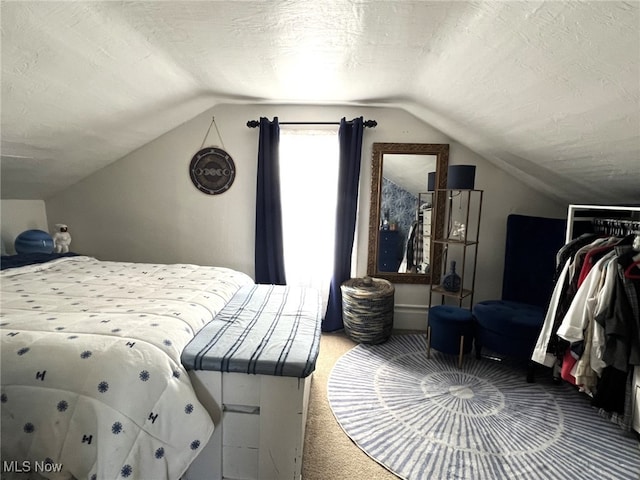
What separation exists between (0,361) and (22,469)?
0.39 meters

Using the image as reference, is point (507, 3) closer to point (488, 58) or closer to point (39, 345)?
point (488, 58)

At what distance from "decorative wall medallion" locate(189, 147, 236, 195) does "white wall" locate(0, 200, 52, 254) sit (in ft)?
5.07

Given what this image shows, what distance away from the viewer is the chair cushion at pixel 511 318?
231 cm

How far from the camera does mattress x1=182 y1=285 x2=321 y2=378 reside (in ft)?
4.35

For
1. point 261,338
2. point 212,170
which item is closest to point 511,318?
point 261,338

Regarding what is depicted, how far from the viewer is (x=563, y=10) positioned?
1.11 meters

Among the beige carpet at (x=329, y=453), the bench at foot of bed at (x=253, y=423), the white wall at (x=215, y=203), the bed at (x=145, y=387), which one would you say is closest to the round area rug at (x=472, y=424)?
the beige carpet at (x=329, y=453)

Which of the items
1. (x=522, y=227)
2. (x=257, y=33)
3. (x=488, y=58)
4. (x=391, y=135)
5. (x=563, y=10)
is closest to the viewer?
(x=563, y=10)

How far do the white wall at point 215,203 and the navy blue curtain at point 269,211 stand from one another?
150 millimetres

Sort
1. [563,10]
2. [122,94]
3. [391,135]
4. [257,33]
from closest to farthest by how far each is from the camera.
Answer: [563,10] < [257,33] < [122,94] < [391,135]

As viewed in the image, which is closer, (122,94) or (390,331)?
(122,94)

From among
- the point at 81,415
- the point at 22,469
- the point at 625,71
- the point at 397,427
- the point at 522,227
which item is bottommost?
the point at 397,427

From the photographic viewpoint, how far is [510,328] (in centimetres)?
235

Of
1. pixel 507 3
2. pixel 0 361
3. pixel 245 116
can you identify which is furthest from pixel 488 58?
pixel 0 361
